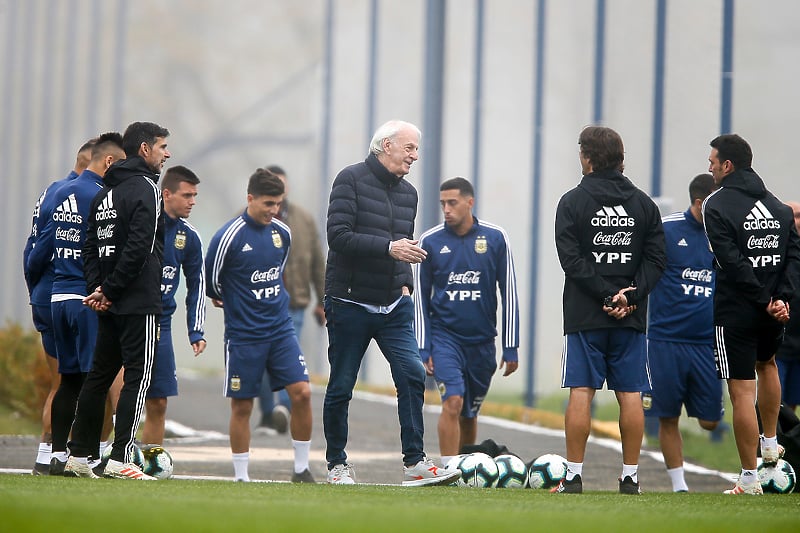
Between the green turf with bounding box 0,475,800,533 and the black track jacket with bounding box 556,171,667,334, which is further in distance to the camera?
the black track jacket with bounding box 556,171,667,334

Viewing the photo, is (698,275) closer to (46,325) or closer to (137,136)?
(137,136)

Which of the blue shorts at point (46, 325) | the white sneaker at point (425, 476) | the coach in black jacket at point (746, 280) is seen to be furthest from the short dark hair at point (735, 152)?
the blue shorts at point (46, 325)

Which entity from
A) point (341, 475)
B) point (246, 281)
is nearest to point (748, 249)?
point (341, 475)

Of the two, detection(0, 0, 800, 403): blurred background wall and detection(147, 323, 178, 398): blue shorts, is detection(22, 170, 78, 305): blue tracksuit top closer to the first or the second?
detection(147, 323, 178, 398): blue shorts

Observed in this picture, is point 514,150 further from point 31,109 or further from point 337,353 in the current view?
point 31,109

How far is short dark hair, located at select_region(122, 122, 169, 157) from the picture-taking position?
877 centimetres

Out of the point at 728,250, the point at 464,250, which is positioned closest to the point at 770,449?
the point at 728,250

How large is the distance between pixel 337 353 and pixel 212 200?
998 inches

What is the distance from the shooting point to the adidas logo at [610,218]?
859 cm

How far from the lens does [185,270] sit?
33.7 ft

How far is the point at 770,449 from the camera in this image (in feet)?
30.1

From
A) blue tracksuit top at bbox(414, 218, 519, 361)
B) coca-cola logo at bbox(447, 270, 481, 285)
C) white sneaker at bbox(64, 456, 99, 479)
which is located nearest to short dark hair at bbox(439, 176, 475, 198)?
blue tracksuit top at bbox(414, 218, 519, 361)

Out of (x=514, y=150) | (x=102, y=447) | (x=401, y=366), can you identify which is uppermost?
(x=514, y=150)

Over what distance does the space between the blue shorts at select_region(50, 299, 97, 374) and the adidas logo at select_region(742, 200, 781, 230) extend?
4.29 m
